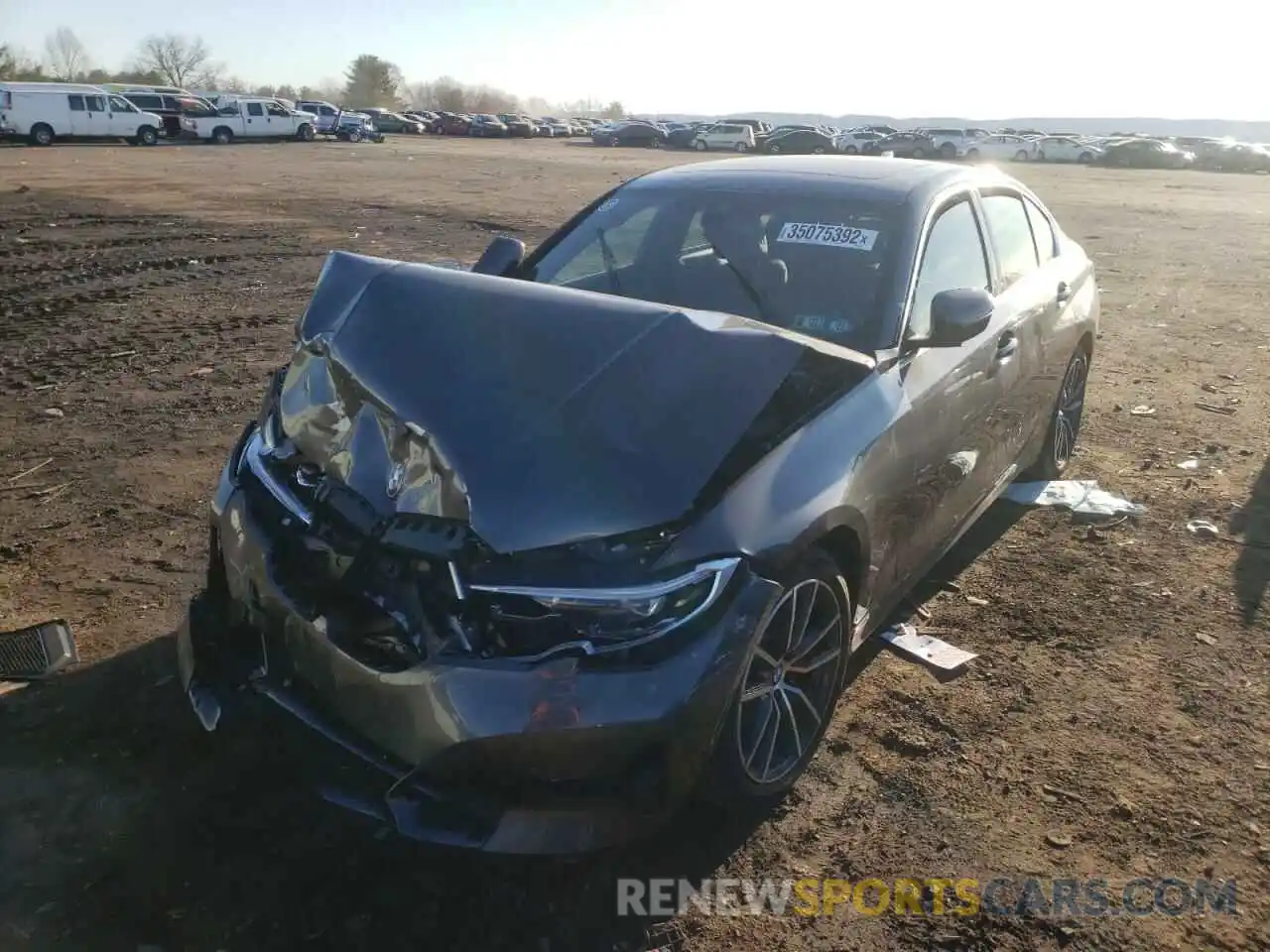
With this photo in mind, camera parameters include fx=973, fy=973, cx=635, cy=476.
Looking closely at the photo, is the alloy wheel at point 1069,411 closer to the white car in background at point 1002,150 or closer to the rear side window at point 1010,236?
the rear side window at point 1010,236

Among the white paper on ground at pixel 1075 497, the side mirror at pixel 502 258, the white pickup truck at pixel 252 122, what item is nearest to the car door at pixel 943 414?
the white paper on ground at pixel 1075 497

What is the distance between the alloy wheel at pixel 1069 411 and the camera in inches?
213

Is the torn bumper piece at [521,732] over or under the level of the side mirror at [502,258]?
under

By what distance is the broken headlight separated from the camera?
2336mm

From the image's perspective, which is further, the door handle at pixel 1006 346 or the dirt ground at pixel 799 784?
the door handle at pixel 1006 346

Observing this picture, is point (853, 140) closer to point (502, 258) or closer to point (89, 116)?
point (89, 116)

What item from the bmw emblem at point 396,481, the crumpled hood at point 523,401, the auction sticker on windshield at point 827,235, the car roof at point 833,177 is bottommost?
the bmw emblem at point 396,481

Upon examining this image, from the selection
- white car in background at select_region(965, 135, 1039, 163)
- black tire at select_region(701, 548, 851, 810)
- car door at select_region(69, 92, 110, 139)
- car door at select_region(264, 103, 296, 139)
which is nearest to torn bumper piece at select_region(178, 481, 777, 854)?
black tire at select_region(701, 548, 851, 810)

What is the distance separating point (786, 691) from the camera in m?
2.90

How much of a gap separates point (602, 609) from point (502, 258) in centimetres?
241

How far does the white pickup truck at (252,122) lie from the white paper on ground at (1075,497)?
44615 millimetres

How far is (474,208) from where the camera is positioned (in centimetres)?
1753

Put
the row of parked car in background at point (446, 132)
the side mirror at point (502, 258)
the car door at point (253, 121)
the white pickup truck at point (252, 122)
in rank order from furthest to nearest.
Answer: the car door at point (253, 121)
the white pickup truck at point (252, 122)
the row of parked car in background at point (446, 132)
the side mirror at point (502, 258)

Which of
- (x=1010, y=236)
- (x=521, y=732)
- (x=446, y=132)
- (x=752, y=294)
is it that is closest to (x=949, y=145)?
(x=446, y=132)
